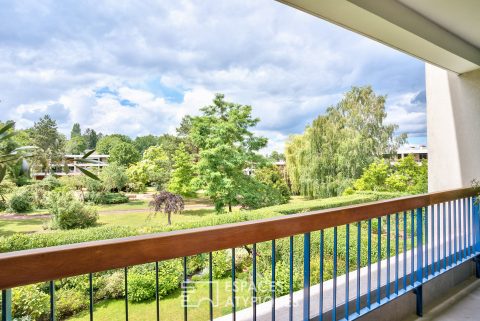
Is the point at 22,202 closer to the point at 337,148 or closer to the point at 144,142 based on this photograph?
the point at 144,142

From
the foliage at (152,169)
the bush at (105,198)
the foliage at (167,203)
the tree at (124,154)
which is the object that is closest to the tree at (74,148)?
the tree at (124,154)

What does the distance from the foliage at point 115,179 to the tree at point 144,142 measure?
0.68 m

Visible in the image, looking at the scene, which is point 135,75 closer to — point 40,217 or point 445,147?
point 40,217

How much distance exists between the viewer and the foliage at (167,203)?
5949 mm

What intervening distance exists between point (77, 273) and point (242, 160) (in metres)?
7.60

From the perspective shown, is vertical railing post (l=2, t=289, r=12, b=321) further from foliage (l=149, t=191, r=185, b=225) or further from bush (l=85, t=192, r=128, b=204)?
foliage (l=149, t=191, r=185, b=225)

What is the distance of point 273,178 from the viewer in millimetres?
9109

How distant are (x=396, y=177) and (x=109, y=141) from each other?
7.41m

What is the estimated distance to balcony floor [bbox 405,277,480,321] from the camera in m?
1.82

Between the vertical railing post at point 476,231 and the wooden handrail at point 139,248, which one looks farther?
the vertical railing post at point 476,231

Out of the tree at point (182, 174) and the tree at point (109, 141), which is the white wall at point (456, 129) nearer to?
the tree at point (109, 141)

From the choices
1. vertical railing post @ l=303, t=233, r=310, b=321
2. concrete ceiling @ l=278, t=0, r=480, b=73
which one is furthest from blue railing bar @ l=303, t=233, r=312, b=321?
concrete ceiling @ l=278, t=0, r=480, b=73

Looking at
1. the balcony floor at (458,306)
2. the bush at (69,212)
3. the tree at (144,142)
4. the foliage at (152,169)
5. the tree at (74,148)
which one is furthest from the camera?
the tree at (144,142)

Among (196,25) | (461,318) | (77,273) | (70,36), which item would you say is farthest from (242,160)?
(77,273)
